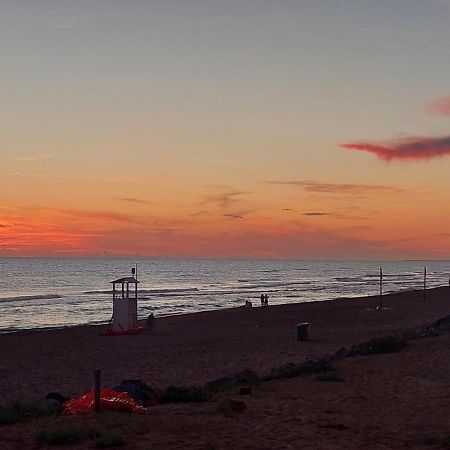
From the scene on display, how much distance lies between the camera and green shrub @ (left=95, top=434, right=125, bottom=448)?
8203mm

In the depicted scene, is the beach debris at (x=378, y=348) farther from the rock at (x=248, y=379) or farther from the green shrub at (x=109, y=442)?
the green shrub at (x=109, y=442)

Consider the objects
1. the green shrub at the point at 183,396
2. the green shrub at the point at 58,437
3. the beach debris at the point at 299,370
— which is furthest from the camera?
the beach debris at the point at 299,370

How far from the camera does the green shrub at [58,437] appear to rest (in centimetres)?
844

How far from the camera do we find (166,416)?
10.2m

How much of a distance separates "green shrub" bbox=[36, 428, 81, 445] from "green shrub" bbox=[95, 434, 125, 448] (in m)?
0.36

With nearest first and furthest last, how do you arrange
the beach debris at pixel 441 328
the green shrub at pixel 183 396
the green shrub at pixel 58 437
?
1. the green shrub at pixel 58 437
2. the green shrub at pixel 183 396
3. the beach debris at pixel 441 328

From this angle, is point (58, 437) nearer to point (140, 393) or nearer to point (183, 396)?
point (140, 393)

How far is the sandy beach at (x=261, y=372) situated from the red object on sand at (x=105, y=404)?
0.44 m

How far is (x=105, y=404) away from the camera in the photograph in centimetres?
1030

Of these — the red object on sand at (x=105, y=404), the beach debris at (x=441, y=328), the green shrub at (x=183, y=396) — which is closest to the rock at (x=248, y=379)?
the green shrub at (x=183, y=396)

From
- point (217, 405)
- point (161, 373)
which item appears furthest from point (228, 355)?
point (217, 405)

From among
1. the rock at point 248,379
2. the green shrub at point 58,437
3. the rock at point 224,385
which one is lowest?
the rock at point 224,385

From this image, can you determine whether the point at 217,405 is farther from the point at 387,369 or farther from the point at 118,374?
the point at 118,374

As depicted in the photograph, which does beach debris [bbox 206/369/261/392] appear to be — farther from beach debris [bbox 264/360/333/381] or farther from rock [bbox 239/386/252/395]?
rock [bbox 239/386/252/395]
